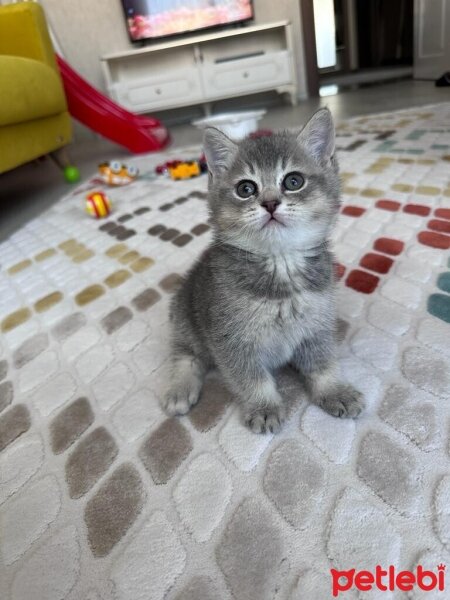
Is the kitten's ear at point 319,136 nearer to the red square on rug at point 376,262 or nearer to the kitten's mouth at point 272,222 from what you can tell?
the kitten's mouth at point 272,222

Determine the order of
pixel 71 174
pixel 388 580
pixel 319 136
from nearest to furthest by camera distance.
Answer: pixel 388 580
pixel 319 136
pixel 71 174

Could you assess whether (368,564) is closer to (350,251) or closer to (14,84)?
(350,251)

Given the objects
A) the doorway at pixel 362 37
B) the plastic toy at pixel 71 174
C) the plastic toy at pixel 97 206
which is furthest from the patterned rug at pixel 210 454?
the doorway at pixel 362 37

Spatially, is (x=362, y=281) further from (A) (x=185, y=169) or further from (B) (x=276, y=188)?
(A) (x=185, y=169)

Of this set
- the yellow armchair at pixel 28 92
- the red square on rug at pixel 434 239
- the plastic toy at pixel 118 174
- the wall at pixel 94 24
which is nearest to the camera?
the red square on rug at pixel 434 239

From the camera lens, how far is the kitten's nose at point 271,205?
2.09 ft

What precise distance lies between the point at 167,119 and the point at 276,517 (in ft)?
15.7

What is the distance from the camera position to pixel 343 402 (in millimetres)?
720

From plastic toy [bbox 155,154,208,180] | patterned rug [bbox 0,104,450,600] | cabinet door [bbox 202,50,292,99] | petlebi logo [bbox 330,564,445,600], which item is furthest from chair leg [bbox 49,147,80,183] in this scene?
petlebi logo [bbox 330,564,445,600]

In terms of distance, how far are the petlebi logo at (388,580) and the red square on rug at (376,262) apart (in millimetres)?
747

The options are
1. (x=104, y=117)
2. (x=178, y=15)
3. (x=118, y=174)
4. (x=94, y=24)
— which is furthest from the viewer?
(x=94, y=24)

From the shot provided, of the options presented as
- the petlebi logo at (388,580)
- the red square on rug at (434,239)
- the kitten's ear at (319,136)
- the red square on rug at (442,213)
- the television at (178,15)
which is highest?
the television at (178,15)

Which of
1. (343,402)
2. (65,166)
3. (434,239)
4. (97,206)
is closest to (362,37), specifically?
(65,166)

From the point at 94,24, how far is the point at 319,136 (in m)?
4.45
